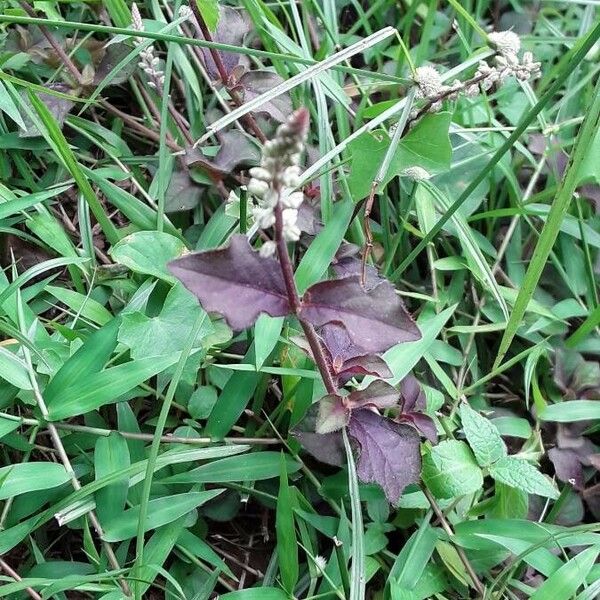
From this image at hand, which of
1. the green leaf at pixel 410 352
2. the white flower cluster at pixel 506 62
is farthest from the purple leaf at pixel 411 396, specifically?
the white flower cluster at pixel 506 62

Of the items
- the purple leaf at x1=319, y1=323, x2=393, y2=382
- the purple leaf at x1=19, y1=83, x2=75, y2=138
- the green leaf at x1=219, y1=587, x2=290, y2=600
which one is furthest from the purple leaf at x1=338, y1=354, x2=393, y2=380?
the purple leaf at x1=19, y1=83, x2=75, y2=138

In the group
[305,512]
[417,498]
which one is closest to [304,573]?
[305,512]

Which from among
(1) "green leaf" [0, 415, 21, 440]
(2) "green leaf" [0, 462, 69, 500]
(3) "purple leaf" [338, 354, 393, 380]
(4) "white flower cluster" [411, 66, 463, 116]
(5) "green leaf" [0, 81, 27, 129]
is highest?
(5) "green leaf" [0, 81, 27, 129]

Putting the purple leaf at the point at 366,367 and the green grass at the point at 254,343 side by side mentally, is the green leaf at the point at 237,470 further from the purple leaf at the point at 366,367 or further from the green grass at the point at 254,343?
the purple leaf at the point at 366,367

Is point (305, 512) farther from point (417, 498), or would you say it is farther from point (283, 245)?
point (283, 245)

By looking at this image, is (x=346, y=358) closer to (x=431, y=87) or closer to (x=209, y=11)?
(x=431, y=87)

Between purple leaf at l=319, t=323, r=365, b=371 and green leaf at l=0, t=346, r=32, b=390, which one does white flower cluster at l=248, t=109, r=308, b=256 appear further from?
green leaf at l=0, t=346, r=32, b=390

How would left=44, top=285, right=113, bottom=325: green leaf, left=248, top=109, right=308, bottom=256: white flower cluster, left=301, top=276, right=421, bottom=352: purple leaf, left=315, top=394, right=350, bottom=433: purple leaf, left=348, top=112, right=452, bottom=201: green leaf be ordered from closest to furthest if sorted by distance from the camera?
left=248, top=109, right=308, bottom=256: white flower cluster < left=301, top=276, right=421, bottom=352: purple leaf < left=315, top=394, right=350, bottom=433: purple leaf < left=348, top=112, right=452, bottom=201: green leaf < left=44, top=285, right=113, bottom=325: green leaf

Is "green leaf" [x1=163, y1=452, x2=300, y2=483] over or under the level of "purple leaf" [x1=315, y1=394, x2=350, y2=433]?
under
